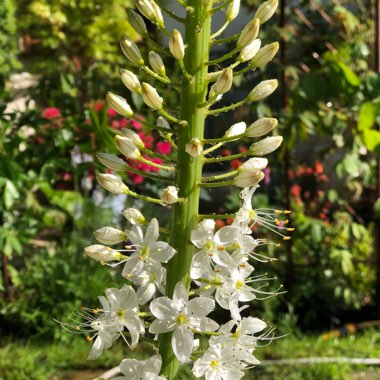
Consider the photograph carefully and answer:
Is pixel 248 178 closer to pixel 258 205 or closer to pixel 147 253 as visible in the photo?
pixel 147 253

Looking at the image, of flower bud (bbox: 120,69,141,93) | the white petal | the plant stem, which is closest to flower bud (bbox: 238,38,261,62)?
the plant stem

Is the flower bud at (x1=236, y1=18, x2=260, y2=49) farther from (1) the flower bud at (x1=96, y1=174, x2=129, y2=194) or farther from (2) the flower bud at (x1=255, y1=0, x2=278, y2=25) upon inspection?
(1) the flower bud at (x1=96, y1=174, x2=129, y2=194)

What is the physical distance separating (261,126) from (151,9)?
34 centimetres

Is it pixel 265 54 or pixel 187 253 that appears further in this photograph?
pixel 265 54

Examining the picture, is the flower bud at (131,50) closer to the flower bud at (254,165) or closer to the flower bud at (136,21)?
the flower bud at (136,21)

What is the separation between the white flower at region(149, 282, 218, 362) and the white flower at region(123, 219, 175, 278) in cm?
6

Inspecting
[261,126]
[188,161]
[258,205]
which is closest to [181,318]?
[188,161]

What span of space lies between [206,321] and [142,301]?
0.41 ft

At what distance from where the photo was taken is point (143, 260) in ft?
4.12

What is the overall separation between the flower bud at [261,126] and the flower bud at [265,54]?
13cm

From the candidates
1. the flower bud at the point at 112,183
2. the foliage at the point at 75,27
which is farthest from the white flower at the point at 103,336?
the foliage at the point at 75,27

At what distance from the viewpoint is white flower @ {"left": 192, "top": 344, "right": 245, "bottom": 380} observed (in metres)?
1.25

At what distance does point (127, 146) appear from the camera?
1348mm

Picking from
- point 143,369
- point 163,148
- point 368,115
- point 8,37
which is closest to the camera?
point 143,369
